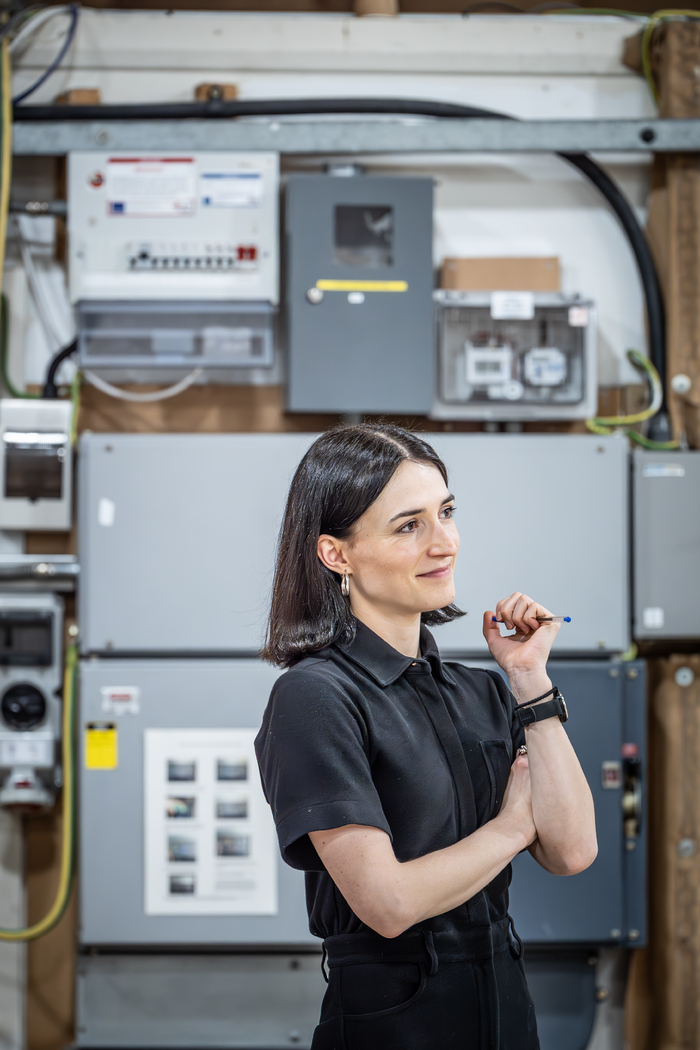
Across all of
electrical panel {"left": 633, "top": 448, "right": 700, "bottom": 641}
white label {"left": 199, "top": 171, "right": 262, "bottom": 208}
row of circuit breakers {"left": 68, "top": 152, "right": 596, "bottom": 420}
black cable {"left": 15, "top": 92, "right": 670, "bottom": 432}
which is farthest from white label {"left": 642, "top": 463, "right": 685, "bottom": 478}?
white label {"left": 199, "top": 171, "right": 262, "bottom": 208}

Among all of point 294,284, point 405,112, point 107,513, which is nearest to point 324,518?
point 107,513

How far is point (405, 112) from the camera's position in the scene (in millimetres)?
2342

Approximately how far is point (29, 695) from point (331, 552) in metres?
1.48

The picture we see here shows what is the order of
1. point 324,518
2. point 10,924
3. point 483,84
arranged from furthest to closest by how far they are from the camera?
point 483,84 → point 10,924 → point 324,518

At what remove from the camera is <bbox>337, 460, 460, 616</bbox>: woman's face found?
3.03 feet

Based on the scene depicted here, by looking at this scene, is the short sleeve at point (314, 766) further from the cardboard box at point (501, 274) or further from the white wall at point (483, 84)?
the white wall at point (483, 84)

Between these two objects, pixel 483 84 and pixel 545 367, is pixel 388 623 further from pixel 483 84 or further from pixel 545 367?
pixel 483 84

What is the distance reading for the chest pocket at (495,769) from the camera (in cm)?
97

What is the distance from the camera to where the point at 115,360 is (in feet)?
7.28

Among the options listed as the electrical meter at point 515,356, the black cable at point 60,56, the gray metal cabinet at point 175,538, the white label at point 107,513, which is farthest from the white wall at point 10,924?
the black cable at point 60,56

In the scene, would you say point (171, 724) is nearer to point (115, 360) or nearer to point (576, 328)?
point (115, 360)

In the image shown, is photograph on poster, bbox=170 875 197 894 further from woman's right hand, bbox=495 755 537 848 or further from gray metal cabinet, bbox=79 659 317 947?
woman's right hand, bbox=495 755 537 848

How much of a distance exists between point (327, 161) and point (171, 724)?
154 cm

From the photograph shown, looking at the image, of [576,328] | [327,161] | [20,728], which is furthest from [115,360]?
[576,328]
